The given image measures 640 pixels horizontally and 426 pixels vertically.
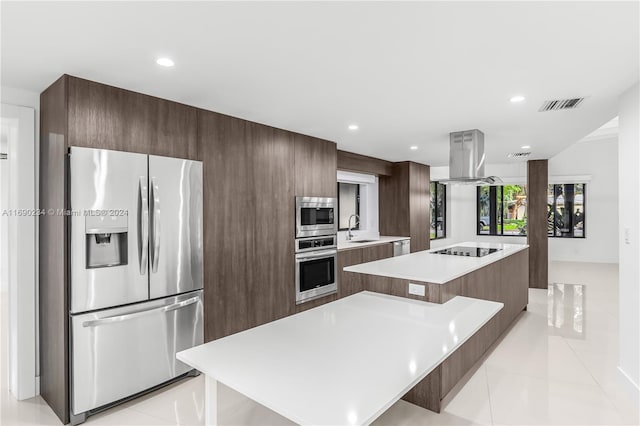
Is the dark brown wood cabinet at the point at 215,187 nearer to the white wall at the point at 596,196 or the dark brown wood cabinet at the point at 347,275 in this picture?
the dark brown wood cabinet at the point at 347,275

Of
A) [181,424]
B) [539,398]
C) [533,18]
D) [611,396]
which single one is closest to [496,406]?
[539,398]

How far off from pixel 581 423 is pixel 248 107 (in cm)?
338

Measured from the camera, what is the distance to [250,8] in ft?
5.17

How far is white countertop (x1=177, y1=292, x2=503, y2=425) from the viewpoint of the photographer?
3.92 ft

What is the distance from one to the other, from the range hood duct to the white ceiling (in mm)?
711

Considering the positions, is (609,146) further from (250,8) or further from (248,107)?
(250,8)

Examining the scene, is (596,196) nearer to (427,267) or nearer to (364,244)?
(364,244)

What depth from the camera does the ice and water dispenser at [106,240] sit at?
7.85 feet

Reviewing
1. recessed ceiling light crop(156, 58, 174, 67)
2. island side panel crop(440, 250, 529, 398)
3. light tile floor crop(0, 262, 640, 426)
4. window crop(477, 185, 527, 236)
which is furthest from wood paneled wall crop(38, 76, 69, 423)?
window crop(477, 185, 527, 236)

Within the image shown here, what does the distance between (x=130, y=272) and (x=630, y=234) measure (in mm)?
3715

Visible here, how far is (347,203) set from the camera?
20.5 ft

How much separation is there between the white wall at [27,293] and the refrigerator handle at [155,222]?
0.87m

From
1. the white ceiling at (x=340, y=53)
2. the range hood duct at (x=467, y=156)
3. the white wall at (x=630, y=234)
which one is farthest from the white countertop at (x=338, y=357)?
the range hood duct at (x=467, y=156)

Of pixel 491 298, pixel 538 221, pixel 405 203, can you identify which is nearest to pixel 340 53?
pixel 491 298
